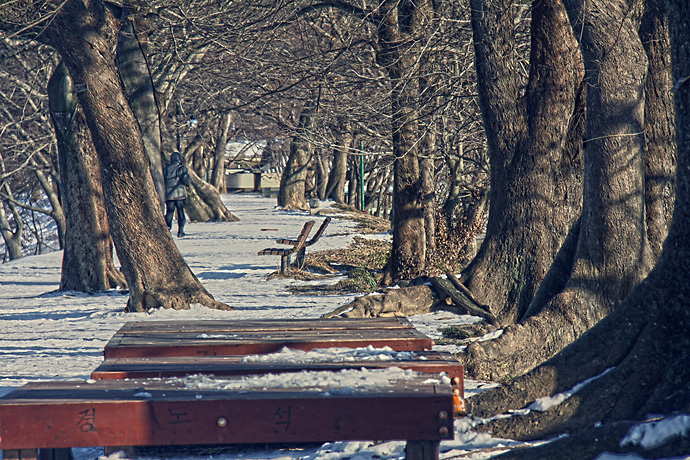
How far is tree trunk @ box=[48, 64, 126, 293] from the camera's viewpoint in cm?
1086

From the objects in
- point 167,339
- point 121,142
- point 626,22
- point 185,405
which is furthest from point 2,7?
point 185,405

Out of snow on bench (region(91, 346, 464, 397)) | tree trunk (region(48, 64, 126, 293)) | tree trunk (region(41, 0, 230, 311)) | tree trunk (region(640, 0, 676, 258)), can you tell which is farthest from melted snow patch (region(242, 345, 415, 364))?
tree trunk (region(48, 64, 126, 293))

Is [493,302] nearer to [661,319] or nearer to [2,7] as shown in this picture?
[661,319]

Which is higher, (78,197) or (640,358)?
(78,197)

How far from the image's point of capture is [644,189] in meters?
6.12

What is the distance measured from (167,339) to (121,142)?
4.98 m

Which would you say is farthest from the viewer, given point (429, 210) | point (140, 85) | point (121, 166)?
Answer: point (429, 210)

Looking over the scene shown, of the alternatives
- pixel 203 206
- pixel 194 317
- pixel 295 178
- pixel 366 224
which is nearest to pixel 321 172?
pixel 295 178

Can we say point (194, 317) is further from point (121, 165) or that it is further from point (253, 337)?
point (253, 337)

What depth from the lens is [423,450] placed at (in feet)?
10.1

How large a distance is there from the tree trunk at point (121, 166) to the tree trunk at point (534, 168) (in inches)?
137

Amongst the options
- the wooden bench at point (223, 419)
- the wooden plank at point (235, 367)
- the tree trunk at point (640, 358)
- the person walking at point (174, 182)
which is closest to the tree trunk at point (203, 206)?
the person walking at point (174, 182)

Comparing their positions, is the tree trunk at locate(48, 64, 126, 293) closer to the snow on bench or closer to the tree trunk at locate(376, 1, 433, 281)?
the tree trunk at locate(376, 1, 433, 281)

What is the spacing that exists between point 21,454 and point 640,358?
2.90 m
